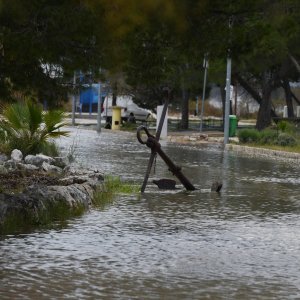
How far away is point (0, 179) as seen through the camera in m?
14.3

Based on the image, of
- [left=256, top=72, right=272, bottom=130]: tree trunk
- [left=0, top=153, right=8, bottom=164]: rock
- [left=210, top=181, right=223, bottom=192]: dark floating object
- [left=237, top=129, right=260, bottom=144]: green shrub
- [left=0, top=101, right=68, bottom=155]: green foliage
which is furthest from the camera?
[left=256, top=72, right=272, bottom=130]: tree trunk

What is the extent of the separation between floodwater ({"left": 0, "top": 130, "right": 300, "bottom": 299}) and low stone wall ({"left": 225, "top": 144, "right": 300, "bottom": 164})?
41.5ft

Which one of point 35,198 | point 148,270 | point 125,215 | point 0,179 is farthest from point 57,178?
point 148,270

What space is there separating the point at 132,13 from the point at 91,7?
0.46m

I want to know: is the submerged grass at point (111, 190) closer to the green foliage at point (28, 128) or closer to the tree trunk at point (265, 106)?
the green foliage at point (28, 128)

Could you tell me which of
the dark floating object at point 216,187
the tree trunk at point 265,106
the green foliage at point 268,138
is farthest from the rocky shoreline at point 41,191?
the tree trunk at point 265,106

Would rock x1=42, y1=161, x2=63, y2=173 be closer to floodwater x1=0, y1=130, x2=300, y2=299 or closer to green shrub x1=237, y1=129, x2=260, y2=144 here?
floodwater x1=0, y1=130, x2=300, y2=299

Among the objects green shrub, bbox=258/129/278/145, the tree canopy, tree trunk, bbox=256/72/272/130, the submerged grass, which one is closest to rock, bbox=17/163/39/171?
the submerged grass

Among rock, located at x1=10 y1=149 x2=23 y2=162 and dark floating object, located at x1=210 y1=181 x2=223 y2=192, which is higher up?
rock, located at x1=10 y1=149 x2=23 y2=162

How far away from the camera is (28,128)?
18125 millimetres

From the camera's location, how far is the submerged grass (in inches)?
538

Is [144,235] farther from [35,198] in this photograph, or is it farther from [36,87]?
[36,87]

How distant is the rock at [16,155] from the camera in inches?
670

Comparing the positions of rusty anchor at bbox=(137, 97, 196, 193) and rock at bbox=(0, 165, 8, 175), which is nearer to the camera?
rusty anchor at bbox=(137, 97, 196, 193)
